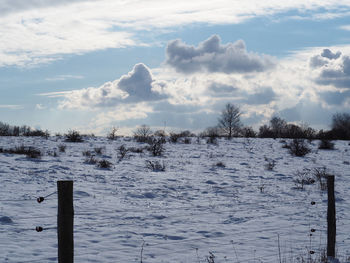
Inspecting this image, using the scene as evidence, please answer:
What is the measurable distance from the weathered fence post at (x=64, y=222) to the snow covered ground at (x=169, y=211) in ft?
8.63

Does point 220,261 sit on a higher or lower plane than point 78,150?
lower

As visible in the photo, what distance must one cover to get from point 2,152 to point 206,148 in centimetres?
1338

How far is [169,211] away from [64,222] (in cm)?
670

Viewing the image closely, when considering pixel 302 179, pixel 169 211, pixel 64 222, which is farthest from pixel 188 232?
pixel 302 179

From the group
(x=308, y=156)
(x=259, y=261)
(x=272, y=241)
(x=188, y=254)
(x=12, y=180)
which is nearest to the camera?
(x=259, y=261)

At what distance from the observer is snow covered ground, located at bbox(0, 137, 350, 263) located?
26.0ft

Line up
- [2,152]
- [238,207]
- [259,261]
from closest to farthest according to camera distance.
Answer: [259,261], [238,207], [2,152]

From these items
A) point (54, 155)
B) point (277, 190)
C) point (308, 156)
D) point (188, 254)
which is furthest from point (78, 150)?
point (188, 254)

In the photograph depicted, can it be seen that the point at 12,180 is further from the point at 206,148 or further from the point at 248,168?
the point at 206,148

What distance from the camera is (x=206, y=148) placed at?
27297mm

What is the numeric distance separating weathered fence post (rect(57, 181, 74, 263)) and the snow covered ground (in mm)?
2632

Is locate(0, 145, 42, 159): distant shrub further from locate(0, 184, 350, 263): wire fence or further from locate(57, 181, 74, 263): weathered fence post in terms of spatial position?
locate(57, 181, 74, 263): weathered fence post

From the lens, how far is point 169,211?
1114 cm

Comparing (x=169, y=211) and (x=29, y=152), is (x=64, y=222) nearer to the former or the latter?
(x=169, y=211)
